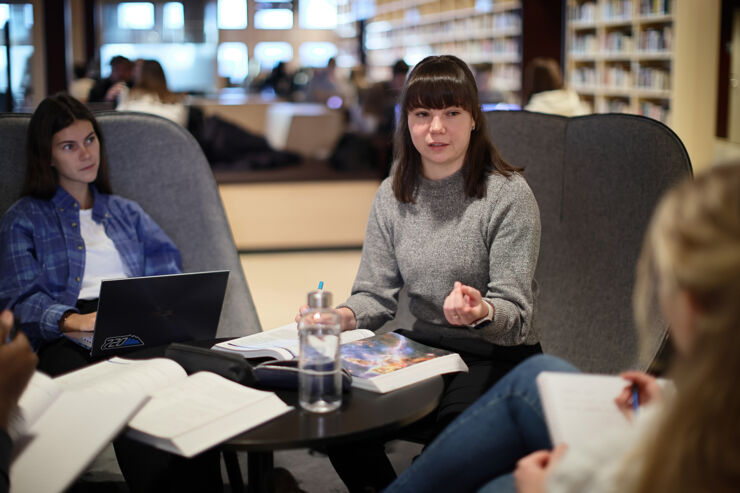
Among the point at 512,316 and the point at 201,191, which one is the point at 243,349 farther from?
the point at 201,191

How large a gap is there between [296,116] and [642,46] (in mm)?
3382

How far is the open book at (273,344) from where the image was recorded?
1.71 meters

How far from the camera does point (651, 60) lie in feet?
22.8

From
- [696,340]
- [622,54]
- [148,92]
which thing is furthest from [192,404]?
[622,54]

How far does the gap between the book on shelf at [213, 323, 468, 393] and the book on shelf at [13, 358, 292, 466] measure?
19 centimetres

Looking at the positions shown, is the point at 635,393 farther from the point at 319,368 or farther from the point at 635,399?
the point at 319,368

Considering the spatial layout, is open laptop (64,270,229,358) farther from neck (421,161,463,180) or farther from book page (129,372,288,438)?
neck (421,161,463,180)

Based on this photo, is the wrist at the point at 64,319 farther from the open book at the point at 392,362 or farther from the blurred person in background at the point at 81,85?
the blurred person in background at the point at 81,85

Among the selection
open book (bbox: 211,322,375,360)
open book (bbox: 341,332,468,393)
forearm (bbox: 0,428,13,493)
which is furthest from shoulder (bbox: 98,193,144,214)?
forearm (bbox: 0,428,13,493)

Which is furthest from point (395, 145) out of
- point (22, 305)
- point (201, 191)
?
point (22, 305)

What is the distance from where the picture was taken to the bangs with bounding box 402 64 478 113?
1.97m

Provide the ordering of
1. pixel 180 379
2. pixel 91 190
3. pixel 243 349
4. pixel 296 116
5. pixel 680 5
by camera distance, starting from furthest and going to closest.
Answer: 1. pixel 296 116
2. pixel 680 5
3. pixel 91 190
4. pixel 243 349
5. pixel 180 379

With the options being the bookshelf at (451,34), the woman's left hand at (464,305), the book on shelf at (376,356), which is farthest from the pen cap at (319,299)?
the bookshelf at (451,34)

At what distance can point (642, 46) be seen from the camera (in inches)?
268
